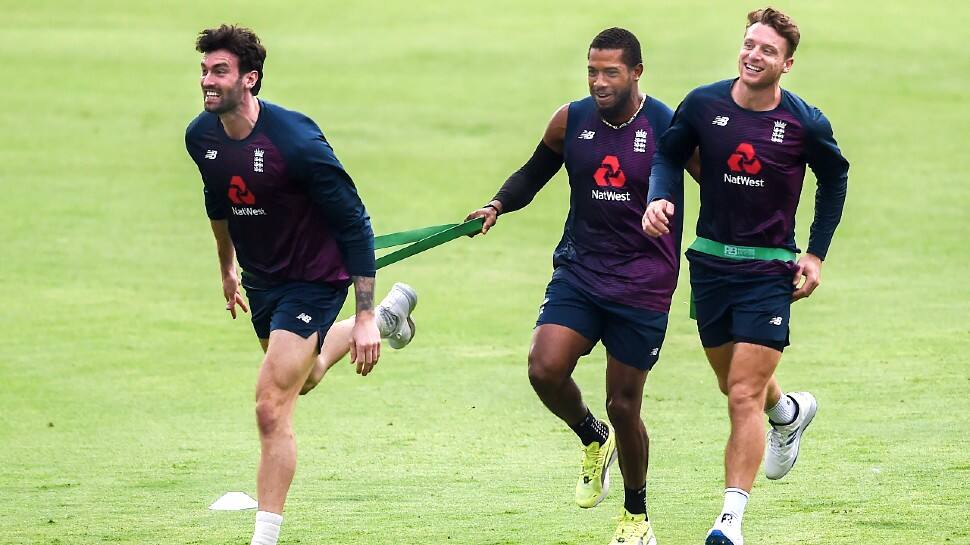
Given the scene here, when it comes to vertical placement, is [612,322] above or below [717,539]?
above

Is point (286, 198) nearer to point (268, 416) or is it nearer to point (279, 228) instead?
point (279, 228)

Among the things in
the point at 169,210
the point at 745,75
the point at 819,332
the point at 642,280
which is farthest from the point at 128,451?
the point at 169,210

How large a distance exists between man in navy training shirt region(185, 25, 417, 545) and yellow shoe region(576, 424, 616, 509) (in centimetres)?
172

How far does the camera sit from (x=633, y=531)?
28.2 feet

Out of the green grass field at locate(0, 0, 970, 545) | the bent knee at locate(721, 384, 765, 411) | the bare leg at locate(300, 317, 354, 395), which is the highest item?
the bent knee at locate(721, 384, 765, 411)

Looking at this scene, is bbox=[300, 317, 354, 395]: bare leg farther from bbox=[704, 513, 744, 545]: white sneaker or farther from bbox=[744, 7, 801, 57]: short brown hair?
bbox=[744, 7, 801, 57]: short brown hair

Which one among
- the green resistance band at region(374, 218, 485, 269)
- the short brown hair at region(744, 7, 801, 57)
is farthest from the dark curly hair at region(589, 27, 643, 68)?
the green resistance band at region(374, 218, 485, 269)

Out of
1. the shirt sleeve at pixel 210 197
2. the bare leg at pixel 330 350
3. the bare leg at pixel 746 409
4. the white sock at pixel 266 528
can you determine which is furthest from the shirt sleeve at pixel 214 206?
the bare leg at pixel 746 409

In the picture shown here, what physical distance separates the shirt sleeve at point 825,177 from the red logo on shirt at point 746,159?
0.29 metres

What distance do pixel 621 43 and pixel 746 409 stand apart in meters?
2.08

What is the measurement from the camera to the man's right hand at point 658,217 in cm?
809

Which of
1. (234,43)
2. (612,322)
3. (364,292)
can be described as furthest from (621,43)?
(234,43)

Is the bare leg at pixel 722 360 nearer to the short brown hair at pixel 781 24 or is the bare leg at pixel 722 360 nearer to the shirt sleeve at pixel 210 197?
the short brown hair at pixel 781 24

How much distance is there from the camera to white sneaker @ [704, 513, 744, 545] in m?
7.85
